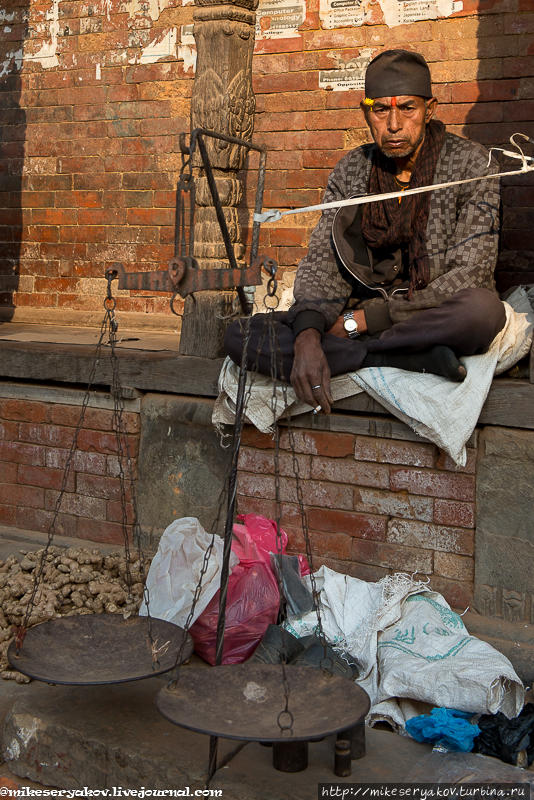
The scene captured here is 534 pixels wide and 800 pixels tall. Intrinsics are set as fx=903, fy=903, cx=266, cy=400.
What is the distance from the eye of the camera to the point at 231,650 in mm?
3406

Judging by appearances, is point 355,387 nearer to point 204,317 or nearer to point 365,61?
point 204,317

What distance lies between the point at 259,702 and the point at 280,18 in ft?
15.1

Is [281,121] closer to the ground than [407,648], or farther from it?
farther from it

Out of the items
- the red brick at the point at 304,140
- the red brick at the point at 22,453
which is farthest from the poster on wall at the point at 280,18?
the red brick at the point at 22,453

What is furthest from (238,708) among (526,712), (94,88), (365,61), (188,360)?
(94,88)

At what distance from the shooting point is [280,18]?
579cm

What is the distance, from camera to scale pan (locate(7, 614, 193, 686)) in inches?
111

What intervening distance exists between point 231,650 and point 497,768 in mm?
1138

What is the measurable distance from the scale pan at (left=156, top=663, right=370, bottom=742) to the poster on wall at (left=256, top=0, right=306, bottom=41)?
4.35 metres

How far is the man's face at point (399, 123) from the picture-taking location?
143 inches

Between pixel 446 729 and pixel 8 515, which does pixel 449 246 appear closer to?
pixel 446 729

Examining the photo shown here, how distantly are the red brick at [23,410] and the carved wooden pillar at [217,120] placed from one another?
2.83ft

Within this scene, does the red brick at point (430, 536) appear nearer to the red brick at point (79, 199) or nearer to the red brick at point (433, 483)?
the red brick at point (433, 483)

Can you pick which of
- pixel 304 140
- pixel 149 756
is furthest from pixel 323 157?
pixel 149 756
